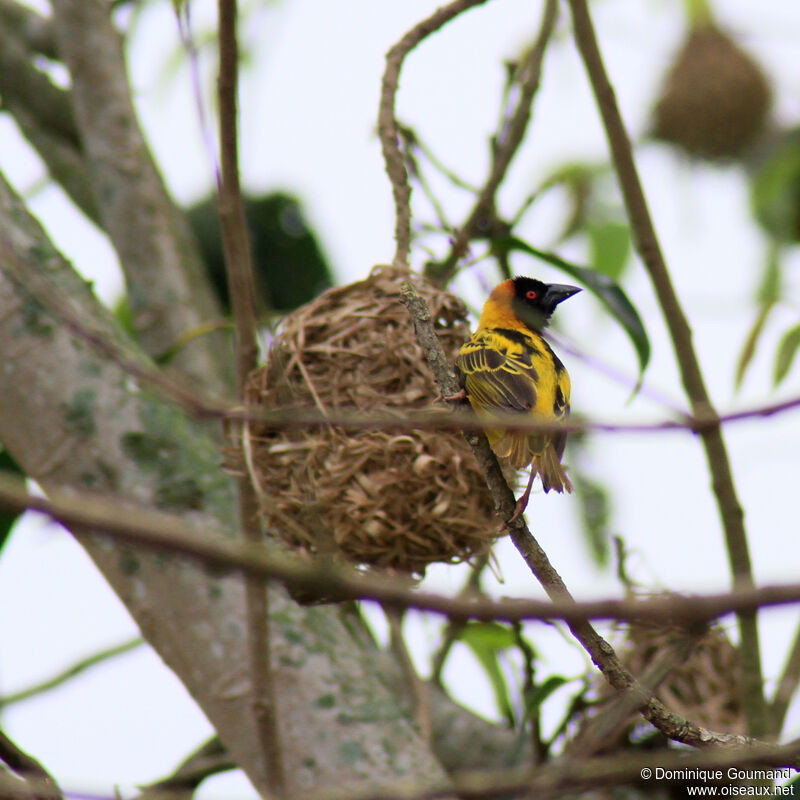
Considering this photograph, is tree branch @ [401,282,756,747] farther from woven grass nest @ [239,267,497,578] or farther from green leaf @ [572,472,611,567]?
green leaf @ [572,472,611,567]

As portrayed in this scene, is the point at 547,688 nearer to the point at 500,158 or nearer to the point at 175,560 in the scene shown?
the point at 175,560

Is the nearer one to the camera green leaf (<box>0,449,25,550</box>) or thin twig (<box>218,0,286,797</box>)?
thin twig (<box>218,0,286,797</box>)

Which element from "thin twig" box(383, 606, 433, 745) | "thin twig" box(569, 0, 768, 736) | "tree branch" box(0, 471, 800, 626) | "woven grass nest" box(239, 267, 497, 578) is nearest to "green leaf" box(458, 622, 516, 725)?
"thin twig" box(383, 606, 433, 745)

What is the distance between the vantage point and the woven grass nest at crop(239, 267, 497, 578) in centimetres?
240

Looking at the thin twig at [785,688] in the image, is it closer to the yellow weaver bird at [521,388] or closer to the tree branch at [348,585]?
the yellow weaver bird at [521,388]

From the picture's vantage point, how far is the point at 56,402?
283 cm

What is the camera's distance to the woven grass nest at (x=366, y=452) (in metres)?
2.40

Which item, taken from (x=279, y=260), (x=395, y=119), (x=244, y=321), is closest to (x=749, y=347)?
(x=395, y=119)

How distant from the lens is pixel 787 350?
9.74 ft

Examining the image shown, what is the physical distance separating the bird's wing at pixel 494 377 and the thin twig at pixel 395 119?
0.25 meters

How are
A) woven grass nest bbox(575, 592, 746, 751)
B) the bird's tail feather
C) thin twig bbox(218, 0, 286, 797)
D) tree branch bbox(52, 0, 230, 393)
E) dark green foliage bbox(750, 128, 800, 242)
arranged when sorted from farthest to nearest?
1. dark green foliage bbox(750, 128, 800, 242)
2. tree branch bbox(52, 0, 230, 393)
3. woven grass nest bbox(575, 592, 746, 751)
4. the bird's tail feather
5. thin twig bbox(218, 0, 286, 797)

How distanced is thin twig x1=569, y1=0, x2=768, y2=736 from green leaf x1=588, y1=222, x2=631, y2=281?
4.71 ft

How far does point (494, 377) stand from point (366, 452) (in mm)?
328

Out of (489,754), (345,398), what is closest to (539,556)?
(345,398)
